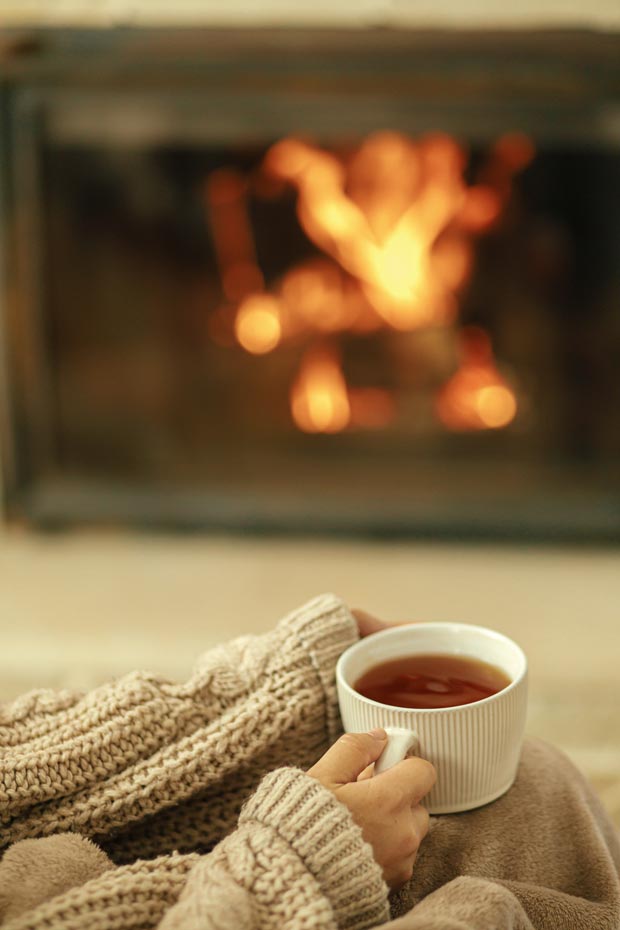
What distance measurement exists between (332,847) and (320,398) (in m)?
1.29

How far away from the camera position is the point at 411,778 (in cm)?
57

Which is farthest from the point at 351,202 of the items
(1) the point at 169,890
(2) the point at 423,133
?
(1) the point at 169,890

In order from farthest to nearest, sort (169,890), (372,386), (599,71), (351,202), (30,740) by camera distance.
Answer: (372,386) → (351,202) → (599,71) → (30,740) → (169,890)

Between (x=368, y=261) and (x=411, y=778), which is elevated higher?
(x=368, y=261)

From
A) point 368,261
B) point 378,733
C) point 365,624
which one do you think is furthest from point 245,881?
point 368,261

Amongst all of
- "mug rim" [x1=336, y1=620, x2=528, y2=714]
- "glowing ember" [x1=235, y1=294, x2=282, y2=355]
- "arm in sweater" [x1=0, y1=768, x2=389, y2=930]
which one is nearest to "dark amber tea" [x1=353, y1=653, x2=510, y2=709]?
"mug rim" [x1=336, y1=620, x2=528, y2=714]

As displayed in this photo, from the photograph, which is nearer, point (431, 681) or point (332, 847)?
point (332, 847)

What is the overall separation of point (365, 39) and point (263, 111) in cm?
19

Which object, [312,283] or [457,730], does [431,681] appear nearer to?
[457,730]

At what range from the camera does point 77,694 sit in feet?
2.24

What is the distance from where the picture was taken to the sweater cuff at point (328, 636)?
2.19 feet

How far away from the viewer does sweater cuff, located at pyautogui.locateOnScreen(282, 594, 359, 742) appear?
67 cm

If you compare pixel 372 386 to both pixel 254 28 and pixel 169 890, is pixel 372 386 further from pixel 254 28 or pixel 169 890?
pixel 169 890

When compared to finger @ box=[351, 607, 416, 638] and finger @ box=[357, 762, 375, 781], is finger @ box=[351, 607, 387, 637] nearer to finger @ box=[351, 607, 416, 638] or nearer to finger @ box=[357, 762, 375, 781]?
finger @ box=[351, 607, 416, 638]
